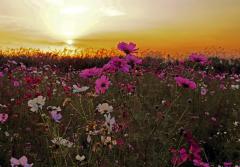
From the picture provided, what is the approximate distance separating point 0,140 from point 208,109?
2.75 meters

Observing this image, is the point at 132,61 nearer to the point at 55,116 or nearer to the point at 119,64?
the point at 119,64

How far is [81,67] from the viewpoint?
46.7ft

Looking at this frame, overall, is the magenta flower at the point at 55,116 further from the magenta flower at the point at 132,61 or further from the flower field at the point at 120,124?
the magenta flower at the point at 132,61

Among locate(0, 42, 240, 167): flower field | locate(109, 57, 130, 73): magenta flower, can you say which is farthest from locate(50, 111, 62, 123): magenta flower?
locate(109, 57, 130, 73): magenta flower

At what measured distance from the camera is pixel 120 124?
327 centimetres

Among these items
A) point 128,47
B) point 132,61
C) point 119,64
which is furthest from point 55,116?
point 128,47

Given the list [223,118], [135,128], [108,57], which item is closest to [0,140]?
[135,128]

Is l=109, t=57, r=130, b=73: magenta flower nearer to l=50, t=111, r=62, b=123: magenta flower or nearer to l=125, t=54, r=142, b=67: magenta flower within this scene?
A: l=125, t=54, r=142, b=67: magenta flower

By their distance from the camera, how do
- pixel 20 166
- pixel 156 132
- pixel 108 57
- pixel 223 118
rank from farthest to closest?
1. pixel 108 57
2. pixel 223 118
3. pixel 156 132
4. pixel 20 166

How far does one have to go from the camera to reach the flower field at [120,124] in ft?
9.48

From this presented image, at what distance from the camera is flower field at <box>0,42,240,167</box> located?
2.89m

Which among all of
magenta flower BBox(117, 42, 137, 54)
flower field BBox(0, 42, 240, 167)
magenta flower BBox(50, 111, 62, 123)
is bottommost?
flower field BBox(0, 42, 240, 167)

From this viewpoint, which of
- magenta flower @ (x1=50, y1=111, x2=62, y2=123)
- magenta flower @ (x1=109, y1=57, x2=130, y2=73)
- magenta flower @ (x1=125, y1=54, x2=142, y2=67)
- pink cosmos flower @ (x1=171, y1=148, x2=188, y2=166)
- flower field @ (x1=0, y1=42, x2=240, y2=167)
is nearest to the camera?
pink cosmos flower @ (x1=171, y1=148, x2=188, y2=166)

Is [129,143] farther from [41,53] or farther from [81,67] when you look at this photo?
[41,53]
